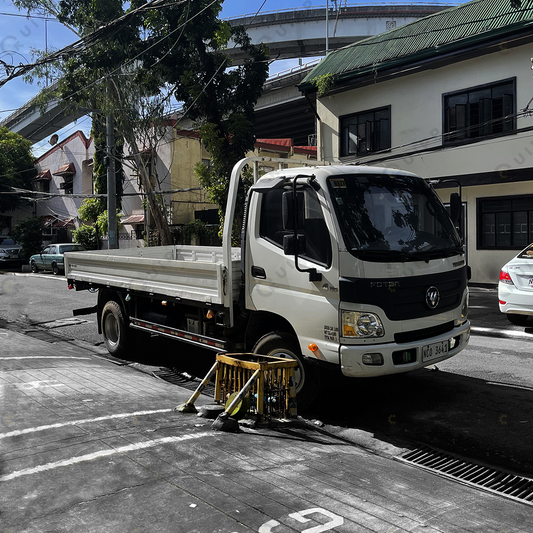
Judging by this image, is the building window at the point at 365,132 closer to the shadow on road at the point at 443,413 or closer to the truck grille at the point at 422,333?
the shadow on road at the point at 443,413

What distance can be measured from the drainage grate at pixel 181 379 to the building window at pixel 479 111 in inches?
482

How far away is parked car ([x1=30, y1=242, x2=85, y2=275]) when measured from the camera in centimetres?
2845

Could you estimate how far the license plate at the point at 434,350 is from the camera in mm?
5508

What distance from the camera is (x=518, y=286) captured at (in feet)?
32.4

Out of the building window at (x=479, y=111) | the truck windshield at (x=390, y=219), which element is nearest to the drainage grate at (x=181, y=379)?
the truck windshield at (x=390, y=219)

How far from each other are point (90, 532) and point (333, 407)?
11.4 ft

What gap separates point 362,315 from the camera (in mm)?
5230

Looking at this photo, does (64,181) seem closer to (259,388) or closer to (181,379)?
(181,379)

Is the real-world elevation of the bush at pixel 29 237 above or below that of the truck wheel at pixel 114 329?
above

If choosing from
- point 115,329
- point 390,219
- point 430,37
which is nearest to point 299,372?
point 390,219

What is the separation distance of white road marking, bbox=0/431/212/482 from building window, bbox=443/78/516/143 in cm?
1446

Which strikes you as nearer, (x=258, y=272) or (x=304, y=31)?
(x=258, y=272)

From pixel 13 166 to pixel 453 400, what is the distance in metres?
44.1

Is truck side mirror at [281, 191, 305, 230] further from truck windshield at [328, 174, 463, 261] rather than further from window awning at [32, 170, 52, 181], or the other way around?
window awning at [32, 170, 52, 181]
